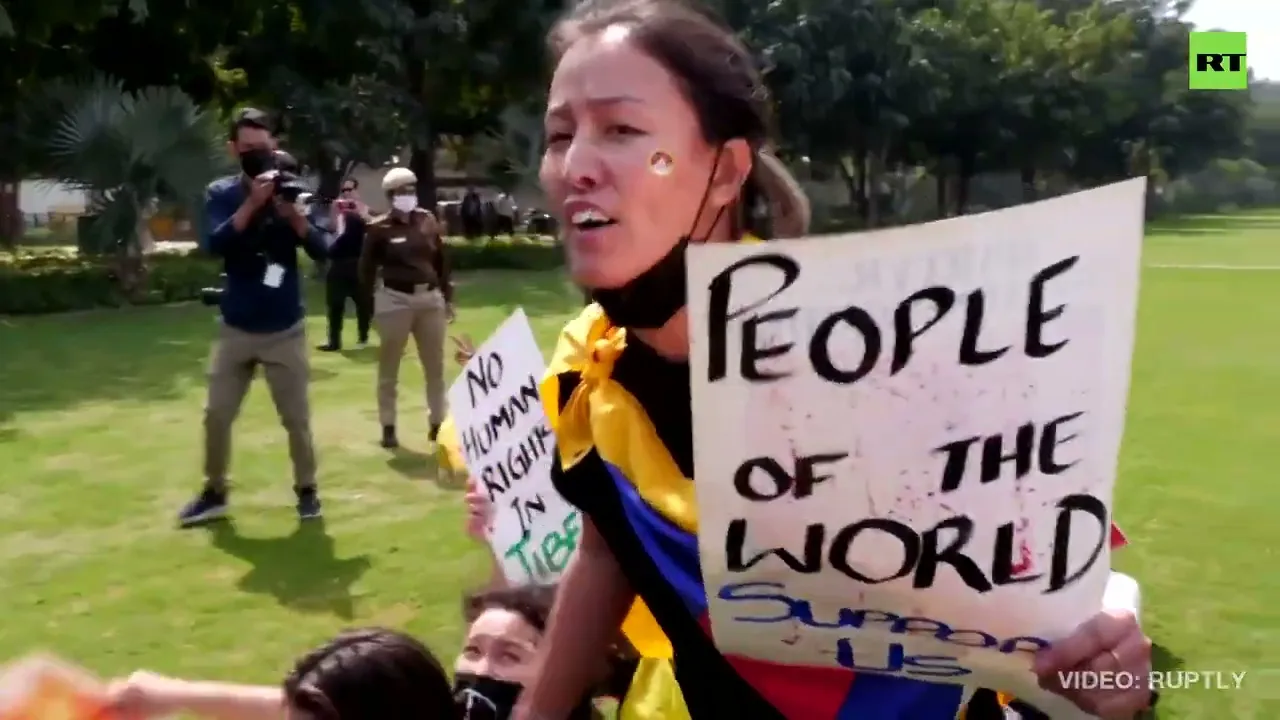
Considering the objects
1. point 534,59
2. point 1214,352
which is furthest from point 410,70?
point 1214,352

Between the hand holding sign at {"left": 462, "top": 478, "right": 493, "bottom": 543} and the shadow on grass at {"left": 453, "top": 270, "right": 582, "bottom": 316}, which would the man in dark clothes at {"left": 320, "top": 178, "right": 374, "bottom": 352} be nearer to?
the shadow on grass at {"left": 453, "top": 270, "right": 582, "bottom": 316}

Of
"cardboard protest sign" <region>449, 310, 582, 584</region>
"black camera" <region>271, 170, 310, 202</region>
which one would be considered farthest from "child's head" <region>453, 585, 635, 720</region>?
"black camera" <region>271, 170, 310, 202</region>

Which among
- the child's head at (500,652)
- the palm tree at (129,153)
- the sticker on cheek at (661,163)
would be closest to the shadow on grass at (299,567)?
the child's head at (500,652)

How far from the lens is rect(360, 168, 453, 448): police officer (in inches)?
307

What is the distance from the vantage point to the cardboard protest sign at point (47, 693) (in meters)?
1.90

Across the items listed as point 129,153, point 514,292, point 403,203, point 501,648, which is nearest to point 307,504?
point 403,203

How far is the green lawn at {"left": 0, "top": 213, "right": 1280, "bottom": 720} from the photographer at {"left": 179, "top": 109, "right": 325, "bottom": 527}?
1.97 ft

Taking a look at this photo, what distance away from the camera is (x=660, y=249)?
1.37m

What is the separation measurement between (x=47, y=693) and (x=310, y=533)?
4.20 meters

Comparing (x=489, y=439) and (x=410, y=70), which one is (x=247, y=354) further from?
(x=410, y=70)

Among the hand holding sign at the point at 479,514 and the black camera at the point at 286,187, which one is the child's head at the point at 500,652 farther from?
the black camera at the point at 286,187

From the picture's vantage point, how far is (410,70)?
23.7 meters

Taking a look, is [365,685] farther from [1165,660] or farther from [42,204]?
[42,204]

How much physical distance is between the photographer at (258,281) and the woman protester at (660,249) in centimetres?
449
